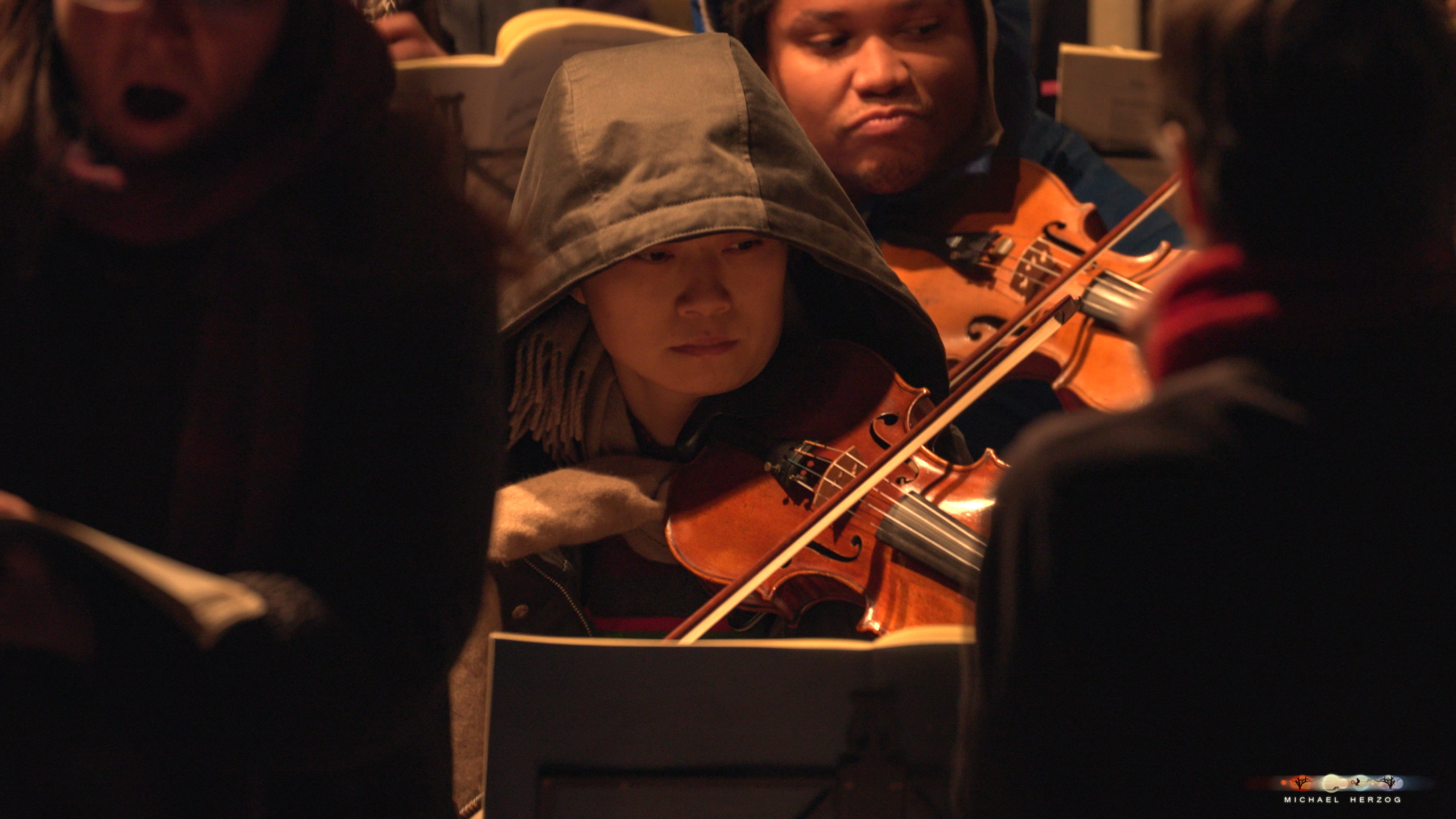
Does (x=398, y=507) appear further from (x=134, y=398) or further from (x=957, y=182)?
(x=957, y=182)

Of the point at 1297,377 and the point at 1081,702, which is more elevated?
the point at 1297,377

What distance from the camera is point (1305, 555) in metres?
0.65

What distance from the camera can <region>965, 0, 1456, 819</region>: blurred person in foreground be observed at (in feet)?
2.05

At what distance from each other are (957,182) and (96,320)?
1206mm

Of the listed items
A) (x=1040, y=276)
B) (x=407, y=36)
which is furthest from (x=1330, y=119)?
(x=407, y=36)

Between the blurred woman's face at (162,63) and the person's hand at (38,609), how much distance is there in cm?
23

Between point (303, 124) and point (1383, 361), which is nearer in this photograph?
point (1383, 361)

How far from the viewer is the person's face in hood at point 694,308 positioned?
125 centimetres

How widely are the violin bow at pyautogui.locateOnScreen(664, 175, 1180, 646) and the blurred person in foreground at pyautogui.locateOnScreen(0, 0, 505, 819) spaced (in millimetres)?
389

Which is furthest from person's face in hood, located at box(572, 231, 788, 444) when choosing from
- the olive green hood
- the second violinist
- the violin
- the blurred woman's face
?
the blurred woman's face

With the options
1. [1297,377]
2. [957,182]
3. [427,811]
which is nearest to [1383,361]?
[1297,377]

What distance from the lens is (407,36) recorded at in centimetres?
172

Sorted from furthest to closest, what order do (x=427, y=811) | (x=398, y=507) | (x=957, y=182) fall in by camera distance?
(x=957, y=182)
(x=427, y=811)
(x=398, y=507)
